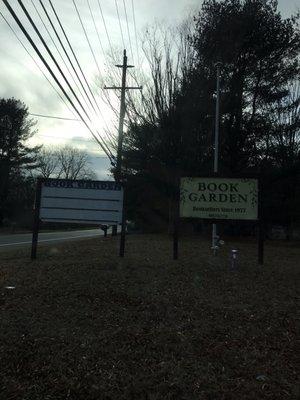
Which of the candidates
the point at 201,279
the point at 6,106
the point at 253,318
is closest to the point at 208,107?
the point at 201,279

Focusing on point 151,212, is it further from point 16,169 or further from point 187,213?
point 16,169

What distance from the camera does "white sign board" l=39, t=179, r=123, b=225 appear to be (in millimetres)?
12906

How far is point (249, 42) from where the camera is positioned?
31797mm

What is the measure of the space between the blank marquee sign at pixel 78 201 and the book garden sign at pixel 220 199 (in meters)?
1.75

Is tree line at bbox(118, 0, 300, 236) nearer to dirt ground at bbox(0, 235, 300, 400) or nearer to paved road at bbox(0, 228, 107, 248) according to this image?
paved road at bbox(0, 228, 107, 248)

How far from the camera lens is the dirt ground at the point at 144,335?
17.2ft

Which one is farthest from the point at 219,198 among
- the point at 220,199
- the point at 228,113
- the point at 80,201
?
the point at 228,113

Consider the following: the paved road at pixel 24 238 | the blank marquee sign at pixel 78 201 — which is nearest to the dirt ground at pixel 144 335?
the blank marquee sign at pixel 78 201

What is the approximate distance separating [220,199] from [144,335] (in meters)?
7.32

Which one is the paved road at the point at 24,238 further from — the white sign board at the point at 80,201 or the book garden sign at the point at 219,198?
the book garden sign at the point at 219,198

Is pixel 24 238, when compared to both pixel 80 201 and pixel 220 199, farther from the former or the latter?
pixel 220 199

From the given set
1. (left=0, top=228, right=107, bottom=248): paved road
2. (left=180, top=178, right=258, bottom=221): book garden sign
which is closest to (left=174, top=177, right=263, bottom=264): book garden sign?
(left=180, top=178, right=258, bottom=221): book garden sign

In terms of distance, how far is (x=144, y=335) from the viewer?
650 centimetres

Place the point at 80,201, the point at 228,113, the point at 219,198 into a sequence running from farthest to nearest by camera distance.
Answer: the point at 228,113 < the point at 219,198 < the point at 80,201
